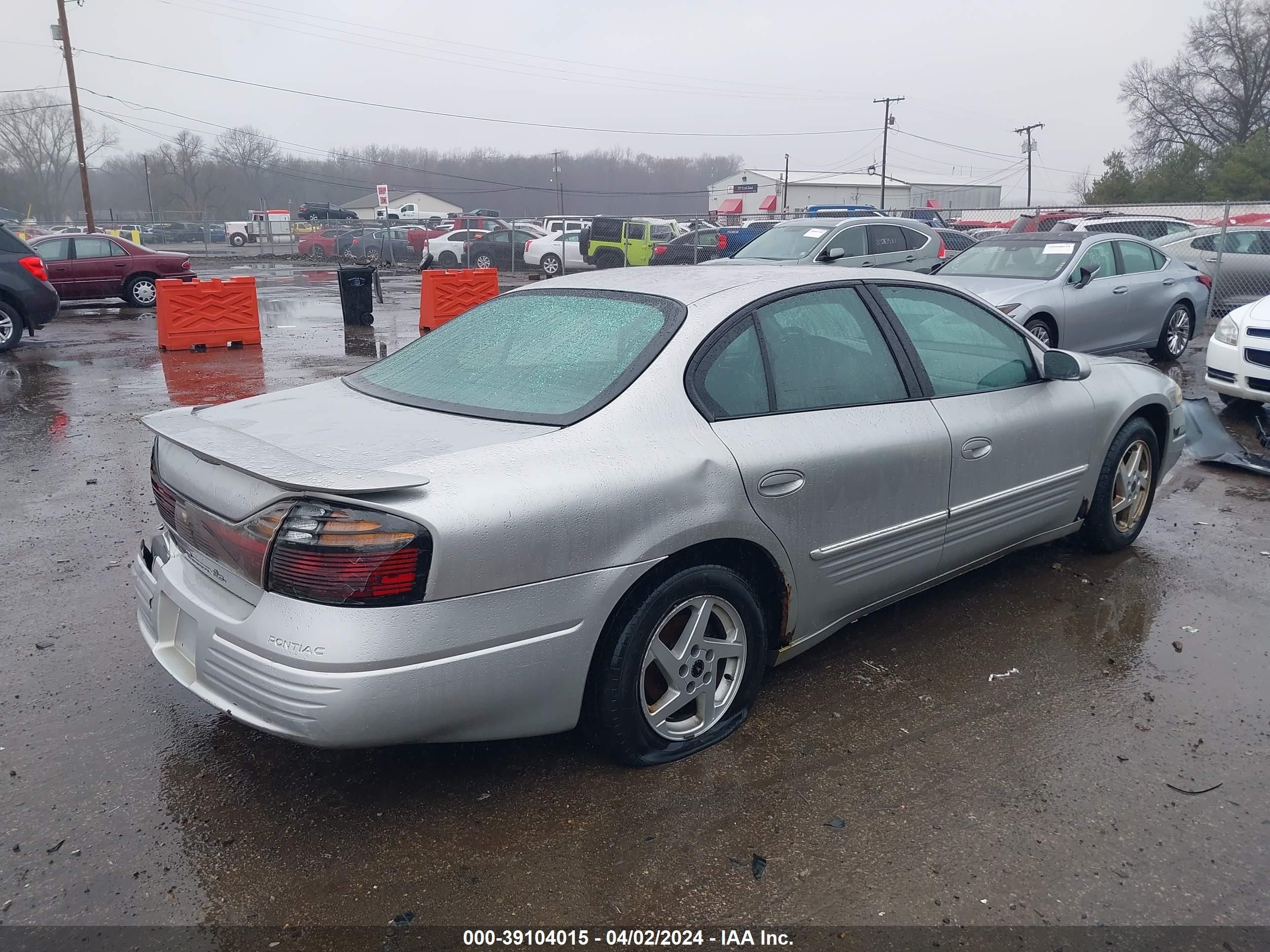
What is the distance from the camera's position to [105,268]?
A: 17828 mm

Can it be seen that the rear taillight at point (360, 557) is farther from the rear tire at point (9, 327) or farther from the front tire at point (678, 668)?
the rear tire at point (9, 327)

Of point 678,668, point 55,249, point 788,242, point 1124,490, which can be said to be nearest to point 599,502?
point 678,668

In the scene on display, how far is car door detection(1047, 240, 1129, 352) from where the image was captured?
388 inches

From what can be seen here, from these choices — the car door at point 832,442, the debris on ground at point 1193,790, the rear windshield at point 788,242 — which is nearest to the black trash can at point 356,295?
the rear windshield at point 788,242

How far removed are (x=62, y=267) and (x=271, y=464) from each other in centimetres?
1802

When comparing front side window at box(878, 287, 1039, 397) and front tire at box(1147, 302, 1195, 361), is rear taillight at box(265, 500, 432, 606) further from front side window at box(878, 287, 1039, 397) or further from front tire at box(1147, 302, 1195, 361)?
front tire at box(1147, 302, 1195, 361)

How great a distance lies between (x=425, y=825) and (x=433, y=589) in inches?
32.7

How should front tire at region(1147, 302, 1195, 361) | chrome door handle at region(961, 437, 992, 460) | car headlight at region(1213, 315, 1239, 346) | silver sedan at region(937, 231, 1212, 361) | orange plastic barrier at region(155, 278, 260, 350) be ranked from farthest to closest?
orange plastic barrier at region(155, 278, 260, 350), front tire at region(1147, 302, 1195, 361), silver sedan at region(937, 231, 1212, 361), car headlight at region(1213, 315, 1239, 346), chrome door handle at region(961, 437, 992, 460)

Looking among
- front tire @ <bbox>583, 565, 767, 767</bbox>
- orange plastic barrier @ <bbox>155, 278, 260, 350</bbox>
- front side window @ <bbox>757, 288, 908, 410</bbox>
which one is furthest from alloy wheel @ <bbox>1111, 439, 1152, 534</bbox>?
orange plastic barrier @ <bbox>155, 278, 260, 350</bbox>

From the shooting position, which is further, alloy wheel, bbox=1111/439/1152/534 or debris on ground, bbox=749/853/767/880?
alloy wheel, bbox=1111/439/1152/534

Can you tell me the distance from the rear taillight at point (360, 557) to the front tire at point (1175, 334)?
37.1 feet

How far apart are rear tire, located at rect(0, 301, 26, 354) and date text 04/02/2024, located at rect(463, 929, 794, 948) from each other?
42.7ft

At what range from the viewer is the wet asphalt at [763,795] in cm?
252

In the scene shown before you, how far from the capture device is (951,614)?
173 inches
